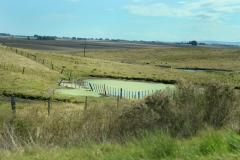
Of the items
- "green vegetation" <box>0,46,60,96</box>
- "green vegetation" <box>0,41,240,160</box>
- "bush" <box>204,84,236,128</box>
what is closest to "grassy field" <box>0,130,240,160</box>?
"green vegetation" <box>0,41,240,160</box>

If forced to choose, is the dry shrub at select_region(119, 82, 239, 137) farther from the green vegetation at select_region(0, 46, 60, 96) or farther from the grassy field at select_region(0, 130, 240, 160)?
the green vegetation at select_region(0, 46, 60, 96)

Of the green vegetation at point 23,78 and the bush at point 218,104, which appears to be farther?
the green vegetation at point 23,78

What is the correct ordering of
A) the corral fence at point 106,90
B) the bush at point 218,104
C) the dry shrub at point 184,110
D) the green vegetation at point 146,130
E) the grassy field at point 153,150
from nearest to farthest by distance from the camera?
the grassy field at point 153,150 < the green vegetation at point 146,130 < the dry shrub at point 184,110 < the bush at point 218,104 < the corral fence at point 106,90

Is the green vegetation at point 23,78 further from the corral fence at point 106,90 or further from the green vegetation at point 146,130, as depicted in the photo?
the green vegetation at point 146,130

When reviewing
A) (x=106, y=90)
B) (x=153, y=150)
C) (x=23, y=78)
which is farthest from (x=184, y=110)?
(x=23, y=78)

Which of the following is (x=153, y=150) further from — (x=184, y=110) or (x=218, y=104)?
(x=218, y=104)

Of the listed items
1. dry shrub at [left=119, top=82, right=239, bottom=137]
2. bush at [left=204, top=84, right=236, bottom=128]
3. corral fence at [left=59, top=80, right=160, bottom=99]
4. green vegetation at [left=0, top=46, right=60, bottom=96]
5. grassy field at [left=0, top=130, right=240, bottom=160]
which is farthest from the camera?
corral fence at [left=59, top=80, right=160, bottom=99]

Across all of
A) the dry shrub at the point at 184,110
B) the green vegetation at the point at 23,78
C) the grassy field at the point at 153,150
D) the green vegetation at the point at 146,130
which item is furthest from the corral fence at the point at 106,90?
the grassy field at the point at 153,150

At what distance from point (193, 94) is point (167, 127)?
241cm

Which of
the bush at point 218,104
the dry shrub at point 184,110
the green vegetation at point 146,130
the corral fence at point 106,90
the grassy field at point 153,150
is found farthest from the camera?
the corral fence at point 106,90

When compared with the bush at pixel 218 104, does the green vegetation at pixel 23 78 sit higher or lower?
lower

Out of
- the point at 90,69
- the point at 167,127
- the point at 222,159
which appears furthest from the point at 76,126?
the point at 90,69

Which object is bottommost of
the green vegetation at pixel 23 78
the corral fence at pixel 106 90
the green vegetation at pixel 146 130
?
the corral fence at pixel 106 90

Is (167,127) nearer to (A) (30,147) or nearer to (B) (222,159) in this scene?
(A) (30,147)
